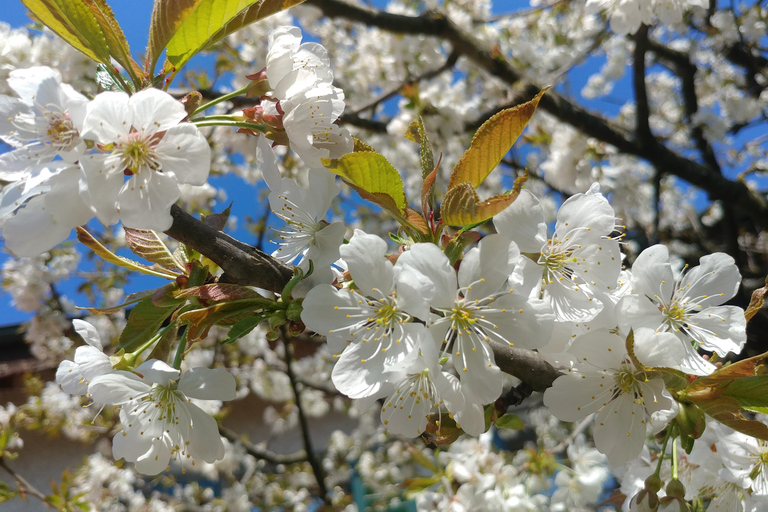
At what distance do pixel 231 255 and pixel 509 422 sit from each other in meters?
0.53

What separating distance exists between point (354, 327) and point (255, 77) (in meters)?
0.46

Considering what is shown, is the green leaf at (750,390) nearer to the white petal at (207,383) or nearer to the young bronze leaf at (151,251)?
the white petal at (207,383)

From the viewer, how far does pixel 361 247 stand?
2.17ft

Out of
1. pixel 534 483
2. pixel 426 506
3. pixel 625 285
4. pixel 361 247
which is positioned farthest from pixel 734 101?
pixel 361 247

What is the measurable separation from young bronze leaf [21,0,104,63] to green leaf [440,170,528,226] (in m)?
0.53

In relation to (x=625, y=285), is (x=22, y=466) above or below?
below

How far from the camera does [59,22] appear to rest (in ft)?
2.29

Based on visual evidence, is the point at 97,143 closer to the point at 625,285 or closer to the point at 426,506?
the point at 625,285

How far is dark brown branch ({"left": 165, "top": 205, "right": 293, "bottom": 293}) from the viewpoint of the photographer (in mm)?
737

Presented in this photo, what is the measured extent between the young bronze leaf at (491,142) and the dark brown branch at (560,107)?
1636 millimetres

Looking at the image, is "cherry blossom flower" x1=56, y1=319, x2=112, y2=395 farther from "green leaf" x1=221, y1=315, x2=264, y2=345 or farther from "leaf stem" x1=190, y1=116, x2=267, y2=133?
"leaf stem" x1=190, y1=116, x2=267, y2=133

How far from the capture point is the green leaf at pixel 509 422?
837mm

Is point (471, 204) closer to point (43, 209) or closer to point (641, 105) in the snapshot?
point (43, 209)

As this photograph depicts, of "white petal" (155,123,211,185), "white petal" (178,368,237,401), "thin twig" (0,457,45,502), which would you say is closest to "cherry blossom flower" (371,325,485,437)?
"white petal" (178,368,237,401)
